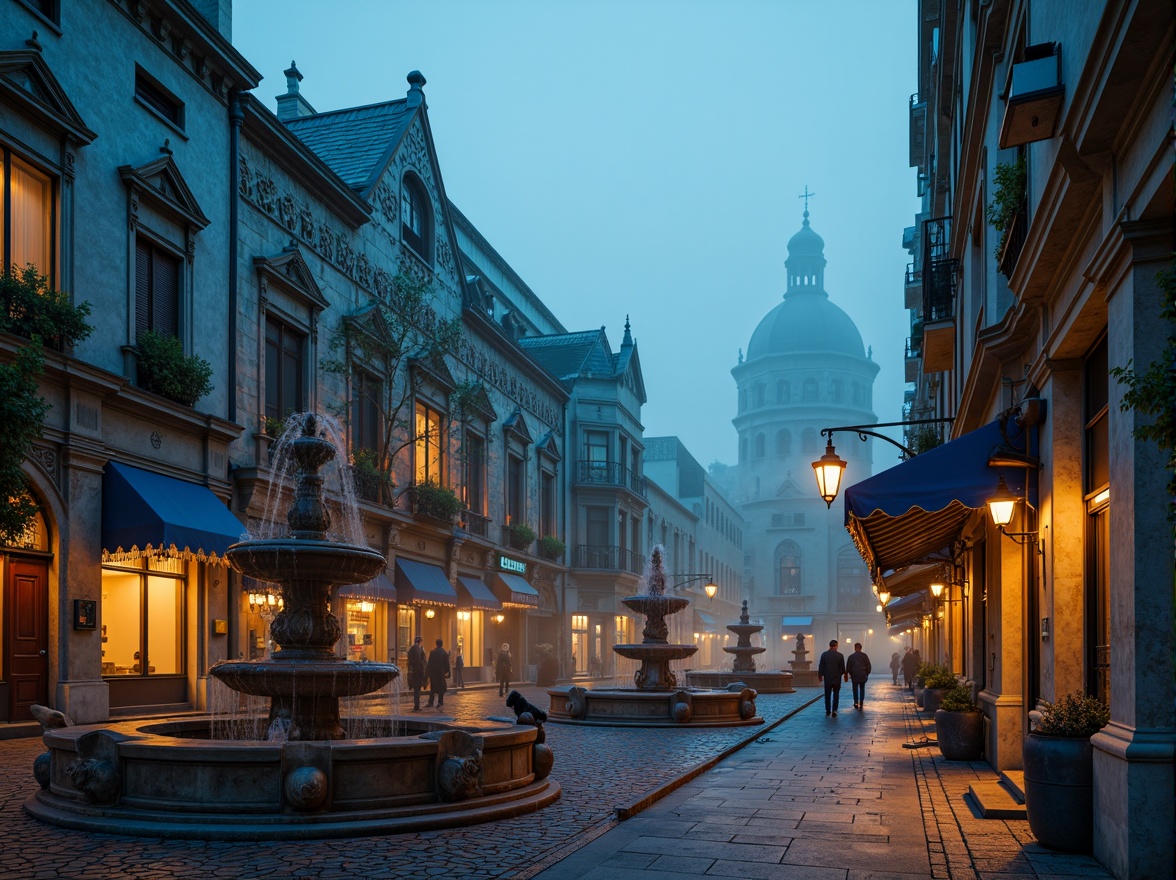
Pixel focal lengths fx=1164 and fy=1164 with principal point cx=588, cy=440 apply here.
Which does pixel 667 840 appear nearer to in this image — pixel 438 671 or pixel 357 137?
pixel 438 671

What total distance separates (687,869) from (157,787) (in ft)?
14.5

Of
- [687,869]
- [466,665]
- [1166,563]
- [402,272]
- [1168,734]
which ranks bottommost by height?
[466,665]

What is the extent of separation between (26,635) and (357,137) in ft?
65.8

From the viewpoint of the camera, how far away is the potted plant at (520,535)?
4278 cm

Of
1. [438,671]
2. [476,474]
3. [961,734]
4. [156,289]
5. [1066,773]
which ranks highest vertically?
[156,289]

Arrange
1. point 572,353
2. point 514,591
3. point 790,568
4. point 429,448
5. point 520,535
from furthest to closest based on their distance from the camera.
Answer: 1. point 790,568
2. point 572,353
3. point 520,535
4. point 514,591
5. point 429,448

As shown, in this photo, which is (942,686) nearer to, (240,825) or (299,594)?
(299,594)

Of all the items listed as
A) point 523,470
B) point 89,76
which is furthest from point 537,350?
point 89,76

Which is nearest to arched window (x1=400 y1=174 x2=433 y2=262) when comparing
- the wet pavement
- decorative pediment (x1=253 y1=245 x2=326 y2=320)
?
decorative pediment (x1=253 y1=245 x2=326 y2=320)

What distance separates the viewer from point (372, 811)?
9.53 meters

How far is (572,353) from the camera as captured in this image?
182ft

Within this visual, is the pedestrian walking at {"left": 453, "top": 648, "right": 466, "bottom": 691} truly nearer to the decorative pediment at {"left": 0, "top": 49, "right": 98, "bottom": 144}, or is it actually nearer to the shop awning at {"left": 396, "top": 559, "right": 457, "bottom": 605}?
the shop awning at {"left": 396, "top": 559, "right": 457, "bottom": 605}

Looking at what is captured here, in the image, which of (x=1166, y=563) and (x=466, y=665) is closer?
(x=1166, y=563)

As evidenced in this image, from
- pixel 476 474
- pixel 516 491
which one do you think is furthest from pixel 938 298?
pixel 516 491
